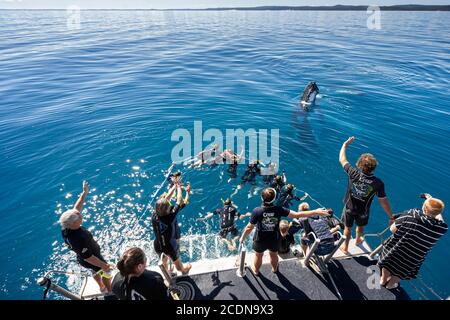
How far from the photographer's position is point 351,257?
23.9ft

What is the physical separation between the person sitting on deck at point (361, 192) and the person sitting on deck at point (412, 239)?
2.37 ft

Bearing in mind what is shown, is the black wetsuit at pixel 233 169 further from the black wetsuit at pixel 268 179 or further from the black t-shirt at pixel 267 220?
the black t-shirt at pixel 267 220

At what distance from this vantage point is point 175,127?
57.8 feet

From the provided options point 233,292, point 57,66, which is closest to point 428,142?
point 233,292

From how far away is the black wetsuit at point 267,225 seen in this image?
Answer: 5738 millimetres

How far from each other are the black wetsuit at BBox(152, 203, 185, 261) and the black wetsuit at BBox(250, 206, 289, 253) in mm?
1918

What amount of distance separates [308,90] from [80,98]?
20235 mm

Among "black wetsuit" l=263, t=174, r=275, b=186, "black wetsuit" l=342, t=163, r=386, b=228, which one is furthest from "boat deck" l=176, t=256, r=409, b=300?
"black wetsuit" l=263, t=174, r=275, b=186

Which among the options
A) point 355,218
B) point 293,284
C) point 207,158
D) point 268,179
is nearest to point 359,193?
point 355,218

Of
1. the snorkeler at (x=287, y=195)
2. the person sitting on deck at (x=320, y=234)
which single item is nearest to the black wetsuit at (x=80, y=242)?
the person sitting on deck at (x=320, y=234)

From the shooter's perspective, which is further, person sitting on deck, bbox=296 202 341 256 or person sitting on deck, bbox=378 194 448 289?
person sitting on deck, bbox=296 202 341 256

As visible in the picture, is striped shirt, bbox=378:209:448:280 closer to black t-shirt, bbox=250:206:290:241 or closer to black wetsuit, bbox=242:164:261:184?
black t-shirt, bbox=250:206:290:241

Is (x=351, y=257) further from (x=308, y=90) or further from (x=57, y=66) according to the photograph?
(x=57, y=66)

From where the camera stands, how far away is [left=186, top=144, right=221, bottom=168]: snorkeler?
13.7 m
